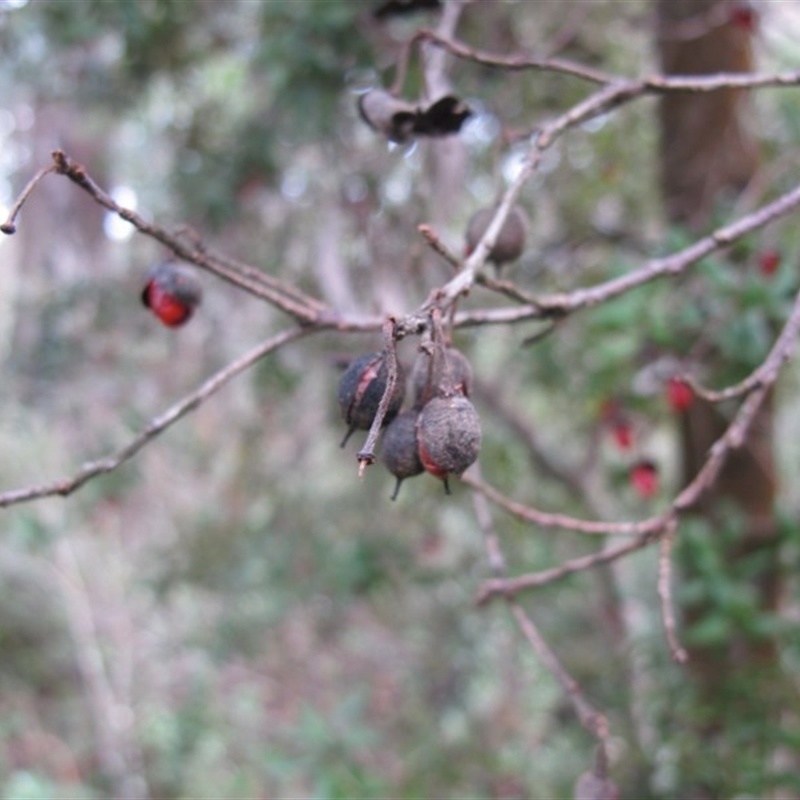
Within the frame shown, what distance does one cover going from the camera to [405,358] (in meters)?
1.63

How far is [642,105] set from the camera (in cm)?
346

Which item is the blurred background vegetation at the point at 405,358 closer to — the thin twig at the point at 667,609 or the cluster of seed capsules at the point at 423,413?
the cluster of seed capsules at the point at 423,413

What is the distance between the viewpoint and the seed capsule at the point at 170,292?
1252 mm

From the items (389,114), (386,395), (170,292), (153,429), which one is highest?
(389,114)

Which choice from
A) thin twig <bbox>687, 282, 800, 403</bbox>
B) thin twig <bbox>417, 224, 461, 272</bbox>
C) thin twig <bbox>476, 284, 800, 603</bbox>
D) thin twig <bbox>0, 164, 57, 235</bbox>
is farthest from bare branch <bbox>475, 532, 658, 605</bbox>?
thin twig <bbox>0, 164, 57, 235</bbox>

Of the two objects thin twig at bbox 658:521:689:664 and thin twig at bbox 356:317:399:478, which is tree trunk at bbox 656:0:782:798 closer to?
thin twig at bbox 658:521:689:664

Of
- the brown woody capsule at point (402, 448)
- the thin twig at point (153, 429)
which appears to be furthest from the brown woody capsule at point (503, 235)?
the brown woody capsule at point (402, 448)

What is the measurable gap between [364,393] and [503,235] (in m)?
0.40

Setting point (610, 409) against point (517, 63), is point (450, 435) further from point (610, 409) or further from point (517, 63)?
point (610, 409)

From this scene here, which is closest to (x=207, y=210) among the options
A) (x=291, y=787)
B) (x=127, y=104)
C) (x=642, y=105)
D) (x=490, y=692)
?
(x=127, y=104)

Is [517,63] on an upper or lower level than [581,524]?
upper

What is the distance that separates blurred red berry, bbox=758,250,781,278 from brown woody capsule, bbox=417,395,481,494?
1.30 meters

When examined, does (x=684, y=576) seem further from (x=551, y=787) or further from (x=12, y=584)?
(x=12, y=584)

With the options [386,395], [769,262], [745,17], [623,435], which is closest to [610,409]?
[623,435]
